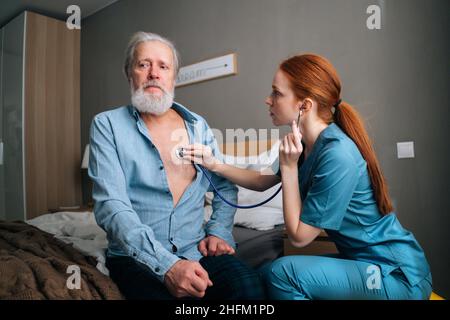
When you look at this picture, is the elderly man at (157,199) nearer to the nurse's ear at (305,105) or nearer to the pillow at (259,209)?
the nurse's ear at (305,105)

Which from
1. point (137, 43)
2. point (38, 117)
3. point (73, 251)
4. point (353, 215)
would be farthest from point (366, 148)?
point (38, 117)

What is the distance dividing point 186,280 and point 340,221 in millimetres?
418

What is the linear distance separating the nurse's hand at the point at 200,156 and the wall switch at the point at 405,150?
1.27 meters

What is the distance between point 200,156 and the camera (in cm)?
111

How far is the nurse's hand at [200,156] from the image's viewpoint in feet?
3.57

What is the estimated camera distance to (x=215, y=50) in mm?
2770

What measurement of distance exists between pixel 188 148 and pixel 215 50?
6.20 feet

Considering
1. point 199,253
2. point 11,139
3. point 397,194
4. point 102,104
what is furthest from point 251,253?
point 11,139

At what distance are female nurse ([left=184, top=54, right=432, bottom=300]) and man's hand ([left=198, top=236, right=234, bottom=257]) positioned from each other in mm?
186

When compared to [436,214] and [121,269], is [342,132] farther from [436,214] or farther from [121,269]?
[436,214]

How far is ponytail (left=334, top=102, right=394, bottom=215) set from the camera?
0.92 m

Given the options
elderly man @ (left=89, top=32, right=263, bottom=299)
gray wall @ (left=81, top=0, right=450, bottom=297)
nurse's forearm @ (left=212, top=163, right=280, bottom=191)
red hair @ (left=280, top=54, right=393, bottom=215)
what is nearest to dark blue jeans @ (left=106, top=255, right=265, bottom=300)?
elderly man @ (left=89, top=32, right=263, bottom=299)

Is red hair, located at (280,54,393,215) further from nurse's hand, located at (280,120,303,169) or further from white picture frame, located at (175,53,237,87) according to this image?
white picture frame, located at (175,53,237,87)

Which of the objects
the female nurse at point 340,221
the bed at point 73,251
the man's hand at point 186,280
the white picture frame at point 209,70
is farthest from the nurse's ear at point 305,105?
the white picture frame at point 209,70
